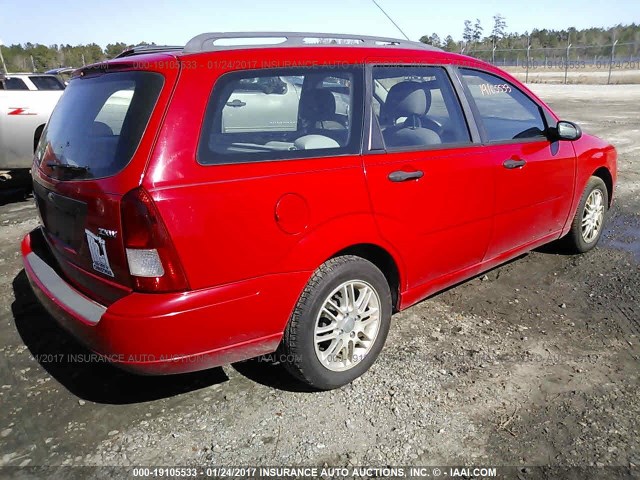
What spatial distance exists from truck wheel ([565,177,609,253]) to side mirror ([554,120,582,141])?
2.11 ft

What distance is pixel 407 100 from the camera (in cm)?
335

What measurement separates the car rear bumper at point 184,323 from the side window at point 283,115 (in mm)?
618

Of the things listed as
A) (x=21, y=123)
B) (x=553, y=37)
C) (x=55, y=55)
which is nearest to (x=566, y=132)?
(x=21, y=123)

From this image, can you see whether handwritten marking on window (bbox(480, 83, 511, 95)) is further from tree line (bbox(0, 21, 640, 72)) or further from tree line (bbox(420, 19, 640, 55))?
tree line (bbox(420, 19, 640, 55))

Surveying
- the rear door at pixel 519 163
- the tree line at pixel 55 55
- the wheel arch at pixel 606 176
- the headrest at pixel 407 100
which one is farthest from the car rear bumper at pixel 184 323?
the tree line at pixel 55 55

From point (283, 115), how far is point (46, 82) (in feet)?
32.2

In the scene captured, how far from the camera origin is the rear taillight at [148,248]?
217cm

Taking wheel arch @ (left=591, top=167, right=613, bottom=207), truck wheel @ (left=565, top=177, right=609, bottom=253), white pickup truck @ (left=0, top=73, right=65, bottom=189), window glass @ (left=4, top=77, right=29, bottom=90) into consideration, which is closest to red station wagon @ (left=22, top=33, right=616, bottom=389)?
truck wheel @ (left=565, top=177, right=609, bottom=253)

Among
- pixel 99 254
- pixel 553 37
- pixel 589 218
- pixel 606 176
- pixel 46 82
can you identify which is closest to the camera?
pixel 99 254

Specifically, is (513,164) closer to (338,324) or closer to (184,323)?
(338,324)

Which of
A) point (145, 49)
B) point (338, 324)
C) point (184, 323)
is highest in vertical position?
point (145, 49)

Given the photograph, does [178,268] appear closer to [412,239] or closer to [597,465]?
[412,239]

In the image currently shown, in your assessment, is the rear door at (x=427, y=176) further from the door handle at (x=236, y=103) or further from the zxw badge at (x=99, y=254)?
the zxw badge at (x=99, y=254)

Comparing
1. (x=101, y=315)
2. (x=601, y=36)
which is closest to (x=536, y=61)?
(x=601, y=36)
